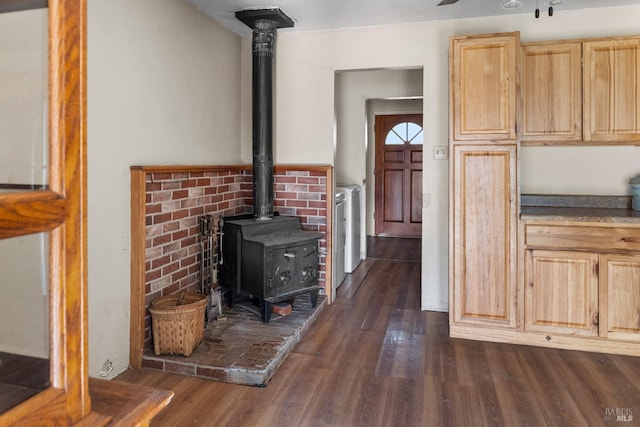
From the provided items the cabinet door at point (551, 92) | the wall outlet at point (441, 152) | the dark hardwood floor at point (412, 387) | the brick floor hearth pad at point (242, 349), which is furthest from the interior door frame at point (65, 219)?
the wall outlet at point (441, 152)

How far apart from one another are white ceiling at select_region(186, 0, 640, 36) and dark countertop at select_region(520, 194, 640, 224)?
137cm

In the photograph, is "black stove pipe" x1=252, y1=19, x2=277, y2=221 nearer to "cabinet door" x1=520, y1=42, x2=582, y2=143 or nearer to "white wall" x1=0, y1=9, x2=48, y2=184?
"cabinet door" x1=520, y1=42, x2=582, y2=143

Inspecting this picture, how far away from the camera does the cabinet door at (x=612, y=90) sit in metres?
3.01

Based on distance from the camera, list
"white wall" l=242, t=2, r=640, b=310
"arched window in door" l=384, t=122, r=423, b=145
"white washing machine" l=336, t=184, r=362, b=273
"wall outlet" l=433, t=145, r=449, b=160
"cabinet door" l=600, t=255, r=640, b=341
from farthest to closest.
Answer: "arched window in door" l=384, t=122, r=423, b=145 < "white washing machine" l=336, t=184, r=362, b=273 < "wall outlet" l=433, t=145, r=449, b=160 < "white wall" l=242, t=2, r=640, b=310 < "cabinet door" l=600, t=255, r=640, b=341

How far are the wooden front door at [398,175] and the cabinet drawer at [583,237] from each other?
13.9 ft

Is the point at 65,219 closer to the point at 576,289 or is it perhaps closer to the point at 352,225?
the point at 576,289

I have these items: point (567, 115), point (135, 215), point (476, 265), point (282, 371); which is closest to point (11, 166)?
point (135, 215)

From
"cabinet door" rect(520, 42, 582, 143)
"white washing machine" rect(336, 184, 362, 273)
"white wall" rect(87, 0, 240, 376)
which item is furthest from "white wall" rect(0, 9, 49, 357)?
"white washing machine" rect(336, 184, 362, 273)

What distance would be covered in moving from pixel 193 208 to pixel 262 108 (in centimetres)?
96

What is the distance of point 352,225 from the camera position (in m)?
5.00

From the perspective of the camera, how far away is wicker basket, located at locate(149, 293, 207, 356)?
2625mm

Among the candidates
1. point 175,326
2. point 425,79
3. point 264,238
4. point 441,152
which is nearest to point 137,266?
point 175,326

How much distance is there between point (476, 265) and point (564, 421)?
1204mm

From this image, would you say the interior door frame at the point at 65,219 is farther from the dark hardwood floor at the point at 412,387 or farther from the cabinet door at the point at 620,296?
the cabinet door at the point at 620,296
